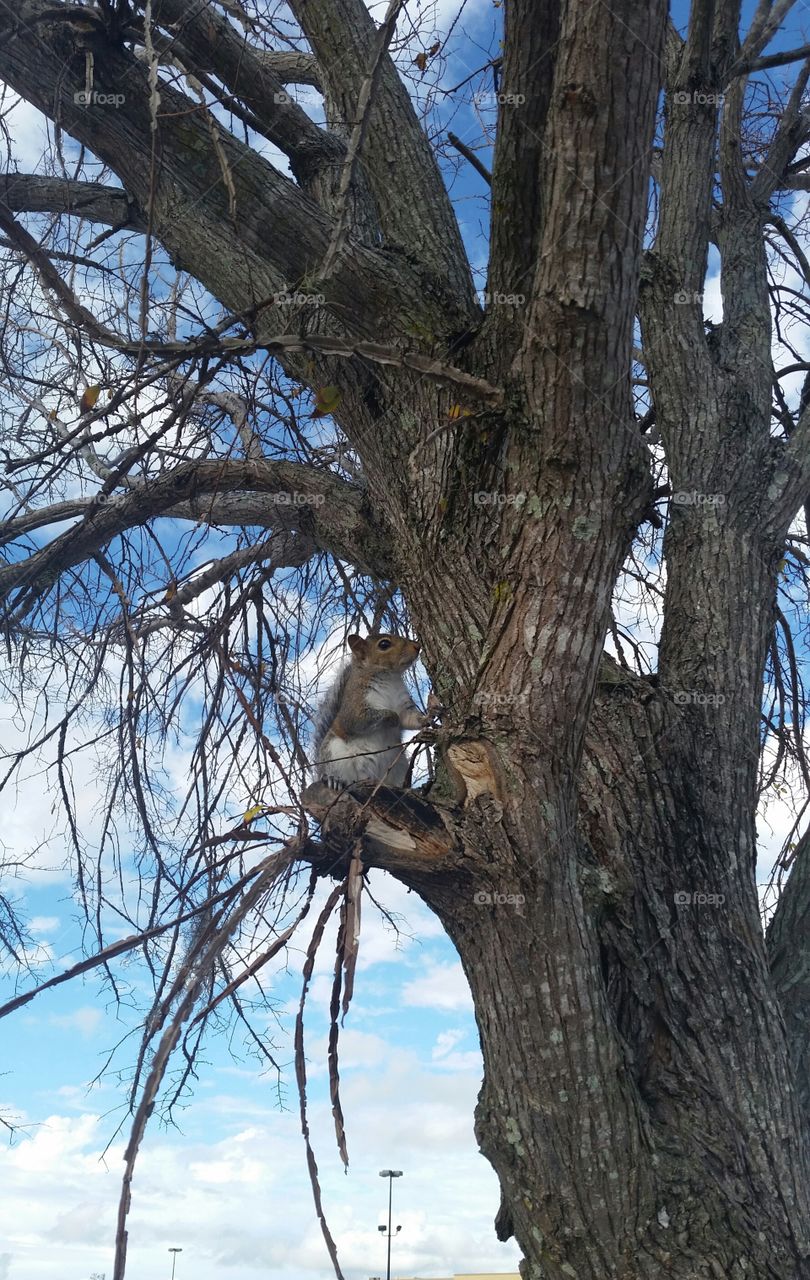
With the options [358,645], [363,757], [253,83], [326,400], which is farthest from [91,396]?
[363,757]

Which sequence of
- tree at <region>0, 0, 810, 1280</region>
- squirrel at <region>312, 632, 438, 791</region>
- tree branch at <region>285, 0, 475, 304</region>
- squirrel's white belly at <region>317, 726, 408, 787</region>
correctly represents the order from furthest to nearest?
1. squirrel at <region>312, 632, 438, 791</region>
2. squirrel's white belly at <region>317, 726, 408, 787</region>
3. tree branch at <region>285, 0, 475, 304</region>
4. tree at <region>0, 0, 810, 1280</region>

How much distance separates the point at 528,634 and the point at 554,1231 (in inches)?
69.5

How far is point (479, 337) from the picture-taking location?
3674 mm

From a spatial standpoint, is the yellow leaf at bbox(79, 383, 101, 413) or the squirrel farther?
the squirrel

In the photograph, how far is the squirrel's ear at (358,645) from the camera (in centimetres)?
491

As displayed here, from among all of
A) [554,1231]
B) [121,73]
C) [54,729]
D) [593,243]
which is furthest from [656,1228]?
[121,73]

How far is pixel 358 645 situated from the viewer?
16.1 feet

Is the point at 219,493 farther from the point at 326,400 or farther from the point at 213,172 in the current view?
the point at 213,172

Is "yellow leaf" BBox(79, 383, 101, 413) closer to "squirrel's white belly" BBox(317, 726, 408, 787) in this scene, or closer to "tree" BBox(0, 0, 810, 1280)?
"tree" BBox(0, 0, 810, 1280)

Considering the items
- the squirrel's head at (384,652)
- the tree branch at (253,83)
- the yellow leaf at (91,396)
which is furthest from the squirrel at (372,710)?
the tree branch at (253,83)

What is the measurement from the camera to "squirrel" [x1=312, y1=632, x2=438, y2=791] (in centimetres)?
477

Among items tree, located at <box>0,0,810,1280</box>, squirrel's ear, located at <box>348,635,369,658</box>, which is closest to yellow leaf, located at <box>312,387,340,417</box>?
tree, located at <box>0,0,810,1280</box>

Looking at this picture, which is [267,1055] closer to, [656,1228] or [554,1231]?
[554,1231]

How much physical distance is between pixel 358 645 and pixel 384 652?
0.13m
